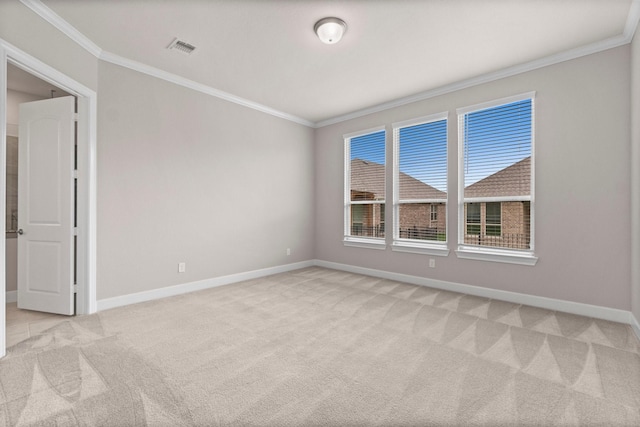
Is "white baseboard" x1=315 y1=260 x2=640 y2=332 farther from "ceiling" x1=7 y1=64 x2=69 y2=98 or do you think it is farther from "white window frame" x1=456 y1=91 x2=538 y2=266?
"ceiling" x1=7 y1=64 x2=69 y2=98

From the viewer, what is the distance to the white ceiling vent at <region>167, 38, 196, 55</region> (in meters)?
3.23

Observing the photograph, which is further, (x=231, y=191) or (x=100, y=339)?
(x=231, y=191)

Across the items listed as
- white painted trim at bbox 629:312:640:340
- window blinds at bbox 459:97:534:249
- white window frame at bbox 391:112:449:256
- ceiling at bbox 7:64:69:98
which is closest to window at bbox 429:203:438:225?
white window frame at bbox 391:112:449:256

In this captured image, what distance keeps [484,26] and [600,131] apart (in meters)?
1.77

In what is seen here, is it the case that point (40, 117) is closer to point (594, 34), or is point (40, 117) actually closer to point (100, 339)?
point (100, 339)

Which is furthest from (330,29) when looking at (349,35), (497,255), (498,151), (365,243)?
(365,243)

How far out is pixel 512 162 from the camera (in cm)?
390

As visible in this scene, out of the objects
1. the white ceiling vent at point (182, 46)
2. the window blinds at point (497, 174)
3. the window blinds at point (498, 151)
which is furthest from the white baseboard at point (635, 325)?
the white ceiling vent at point (182, 46)

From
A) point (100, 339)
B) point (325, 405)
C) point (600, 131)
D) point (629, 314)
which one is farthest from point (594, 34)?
point (100, 339)

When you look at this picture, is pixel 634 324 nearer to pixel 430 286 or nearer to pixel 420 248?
pixel 430 286

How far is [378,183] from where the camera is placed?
539cm

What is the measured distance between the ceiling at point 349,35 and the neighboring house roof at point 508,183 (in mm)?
1302

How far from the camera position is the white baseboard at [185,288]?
11.8ft

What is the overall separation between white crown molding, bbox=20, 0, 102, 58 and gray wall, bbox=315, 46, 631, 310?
4.74 m
